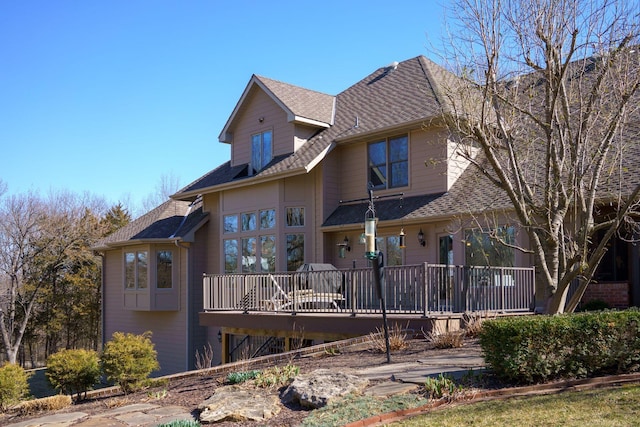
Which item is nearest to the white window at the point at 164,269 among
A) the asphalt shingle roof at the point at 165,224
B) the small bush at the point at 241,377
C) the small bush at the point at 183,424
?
the asphalt shingle roof at the point at 165,224

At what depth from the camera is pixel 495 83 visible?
10352mm

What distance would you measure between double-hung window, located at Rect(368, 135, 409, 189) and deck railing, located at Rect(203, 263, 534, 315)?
14.3 feet

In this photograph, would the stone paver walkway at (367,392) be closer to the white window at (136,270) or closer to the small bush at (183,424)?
the small bush at (183,424)

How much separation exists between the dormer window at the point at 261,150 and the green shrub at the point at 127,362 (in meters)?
10.9

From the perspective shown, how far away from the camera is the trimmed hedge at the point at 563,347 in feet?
26.1

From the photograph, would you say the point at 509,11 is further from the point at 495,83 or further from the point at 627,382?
the point at 627,382

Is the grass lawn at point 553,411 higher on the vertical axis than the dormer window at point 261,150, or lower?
lower

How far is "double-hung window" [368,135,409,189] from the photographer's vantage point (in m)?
18.2

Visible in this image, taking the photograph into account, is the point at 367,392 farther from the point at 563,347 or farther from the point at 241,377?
the point at 563,347

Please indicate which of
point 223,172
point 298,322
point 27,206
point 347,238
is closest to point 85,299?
point 27,206

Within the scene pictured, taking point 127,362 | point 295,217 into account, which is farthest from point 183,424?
point 295,217

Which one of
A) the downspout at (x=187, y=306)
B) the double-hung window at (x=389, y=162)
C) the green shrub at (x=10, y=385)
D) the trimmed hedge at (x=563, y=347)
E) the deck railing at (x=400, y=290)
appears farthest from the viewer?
the downspout at (x=187, y=306)

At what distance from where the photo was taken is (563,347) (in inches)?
318

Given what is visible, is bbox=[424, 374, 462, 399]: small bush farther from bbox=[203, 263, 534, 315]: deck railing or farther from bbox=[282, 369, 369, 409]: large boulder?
bbox=[203, 263, 534, 315]: deck railing
